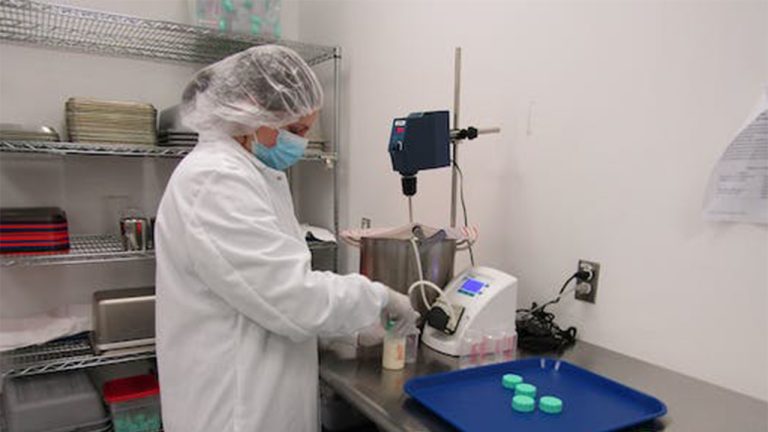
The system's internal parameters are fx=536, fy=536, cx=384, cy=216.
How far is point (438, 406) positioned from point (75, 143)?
171 centimetres

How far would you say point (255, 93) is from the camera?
118cm

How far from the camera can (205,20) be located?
2.24 m

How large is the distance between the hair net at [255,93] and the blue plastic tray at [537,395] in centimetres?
65

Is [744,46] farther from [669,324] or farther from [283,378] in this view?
[283,378]

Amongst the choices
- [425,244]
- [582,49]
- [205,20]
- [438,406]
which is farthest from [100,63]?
[438,406]

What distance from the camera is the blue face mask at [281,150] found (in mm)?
1218

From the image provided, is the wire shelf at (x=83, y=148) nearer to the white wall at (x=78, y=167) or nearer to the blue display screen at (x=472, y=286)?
the white wall at (x=78, y=167)

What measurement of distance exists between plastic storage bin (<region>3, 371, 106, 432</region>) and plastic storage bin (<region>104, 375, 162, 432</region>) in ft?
0.18

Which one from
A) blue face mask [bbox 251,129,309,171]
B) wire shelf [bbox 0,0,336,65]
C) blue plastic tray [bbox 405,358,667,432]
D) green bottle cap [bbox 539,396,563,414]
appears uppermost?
wire shelf [bbox 0,0,336,65]

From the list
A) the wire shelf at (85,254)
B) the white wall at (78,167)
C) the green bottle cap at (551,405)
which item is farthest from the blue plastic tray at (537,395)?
the white wall at (78,167)

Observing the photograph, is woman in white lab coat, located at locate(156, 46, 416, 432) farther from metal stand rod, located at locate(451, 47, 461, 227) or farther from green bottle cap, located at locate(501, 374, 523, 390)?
metal stand rod, located at locate(451, 47, 461, 227)

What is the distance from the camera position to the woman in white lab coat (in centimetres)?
105

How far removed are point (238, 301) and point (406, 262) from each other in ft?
1.59

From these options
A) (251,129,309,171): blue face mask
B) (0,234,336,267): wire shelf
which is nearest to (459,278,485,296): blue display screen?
(251,129,309,171): blue face mask
